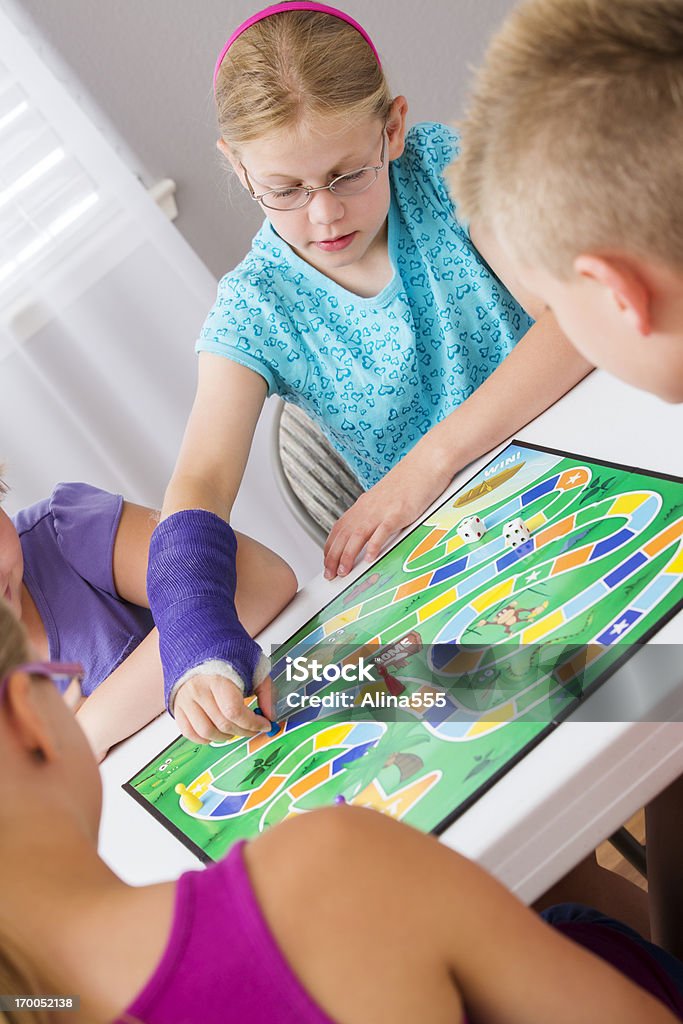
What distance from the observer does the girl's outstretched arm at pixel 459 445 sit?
3.89 ft

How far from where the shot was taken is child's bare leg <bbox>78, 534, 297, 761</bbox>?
114 centimetres

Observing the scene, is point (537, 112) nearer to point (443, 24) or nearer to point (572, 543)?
point (572, 543)

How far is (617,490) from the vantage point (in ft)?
3.23

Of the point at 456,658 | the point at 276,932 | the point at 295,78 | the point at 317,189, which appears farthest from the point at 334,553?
the point at 276,932

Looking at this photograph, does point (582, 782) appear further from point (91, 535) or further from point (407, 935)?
point (91, 535)

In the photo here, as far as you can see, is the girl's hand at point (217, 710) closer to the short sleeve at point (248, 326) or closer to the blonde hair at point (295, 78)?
the short sleeve at point (248, 326)

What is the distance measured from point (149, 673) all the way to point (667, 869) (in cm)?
59

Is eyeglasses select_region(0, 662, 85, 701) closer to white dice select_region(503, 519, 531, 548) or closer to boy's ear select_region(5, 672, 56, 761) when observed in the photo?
boy's ear select_region(5, 672, 56, 761)

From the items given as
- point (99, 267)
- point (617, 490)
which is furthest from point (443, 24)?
point (617, 490)

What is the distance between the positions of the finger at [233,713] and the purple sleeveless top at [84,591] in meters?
0.41

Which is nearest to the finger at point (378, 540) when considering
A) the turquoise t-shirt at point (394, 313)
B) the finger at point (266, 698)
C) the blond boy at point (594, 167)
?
the finger at point (266, 698)

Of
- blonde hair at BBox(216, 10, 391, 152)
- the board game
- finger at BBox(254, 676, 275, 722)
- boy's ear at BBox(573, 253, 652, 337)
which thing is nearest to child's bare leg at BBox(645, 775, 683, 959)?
the board game

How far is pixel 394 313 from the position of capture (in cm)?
141

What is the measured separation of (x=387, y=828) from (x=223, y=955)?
0.12 m
